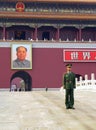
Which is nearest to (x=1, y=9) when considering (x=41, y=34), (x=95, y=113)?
(x=41, y=34)

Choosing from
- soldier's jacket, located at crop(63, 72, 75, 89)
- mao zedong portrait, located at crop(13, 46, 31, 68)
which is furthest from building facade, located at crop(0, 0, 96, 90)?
soldier's jacket, located at crop(63, 72, 75, 89)

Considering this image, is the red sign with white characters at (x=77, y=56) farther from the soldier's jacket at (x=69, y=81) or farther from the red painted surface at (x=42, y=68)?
the soldier's jacket at (x=69, y=81)

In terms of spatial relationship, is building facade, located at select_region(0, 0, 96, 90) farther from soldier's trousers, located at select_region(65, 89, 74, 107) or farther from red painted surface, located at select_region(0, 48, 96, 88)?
soldier's trousers, located at select_region(65, 89, 74, 107)

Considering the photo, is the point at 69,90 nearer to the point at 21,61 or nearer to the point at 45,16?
the point at 21,61

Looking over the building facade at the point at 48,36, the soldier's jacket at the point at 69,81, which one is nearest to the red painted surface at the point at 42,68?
the building facade at the point at 48,36

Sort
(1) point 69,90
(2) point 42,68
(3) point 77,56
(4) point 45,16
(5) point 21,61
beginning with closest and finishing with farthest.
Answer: (1) point 69,90
(5) point 21,61
(2) point 42,68
(3) point 77,56
(4) point 45,16

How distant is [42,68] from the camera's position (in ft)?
115

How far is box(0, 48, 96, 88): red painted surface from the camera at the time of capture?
1363 inches

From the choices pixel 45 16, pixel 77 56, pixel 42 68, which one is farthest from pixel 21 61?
pixel 45 16

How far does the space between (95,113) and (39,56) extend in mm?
25439

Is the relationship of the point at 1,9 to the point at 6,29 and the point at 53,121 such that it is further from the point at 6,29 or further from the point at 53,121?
the point at 53,121

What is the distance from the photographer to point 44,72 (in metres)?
34.9

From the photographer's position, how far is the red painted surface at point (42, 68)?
34625 mm

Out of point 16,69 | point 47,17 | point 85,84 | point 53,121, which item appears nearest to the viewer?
point 53,121
